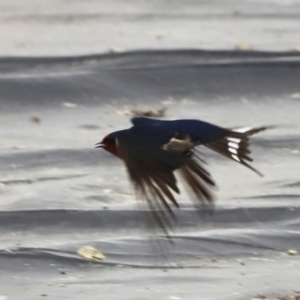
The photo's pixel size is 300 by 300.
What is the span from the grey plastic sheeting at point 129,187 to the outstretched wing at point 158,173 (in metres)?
0.23

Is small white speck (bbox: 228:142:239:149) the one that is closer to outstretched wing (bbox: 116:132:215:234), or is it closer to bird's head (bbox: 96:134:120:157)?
outstretched wing (bbox: 116:132:215:234)

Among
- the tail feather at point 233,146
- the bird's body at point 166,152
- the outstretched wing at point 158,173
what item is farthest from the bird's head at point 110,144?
the tail feather at point 233,146

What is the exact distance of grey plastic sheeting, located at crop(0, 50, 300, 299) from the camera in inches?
152

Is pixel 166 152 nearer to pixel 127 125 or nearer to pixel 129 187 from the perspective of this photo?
pixel 129 187

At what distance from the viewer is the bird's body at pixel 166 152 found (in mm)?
3141

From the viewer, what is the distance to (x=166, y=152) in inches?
136

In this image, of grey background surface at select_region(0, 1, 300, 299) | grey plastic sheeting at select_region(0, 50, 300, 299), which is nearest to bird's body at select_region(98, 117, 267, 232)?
grey plastic sheeting at select_region(0, 50, 300, 299)

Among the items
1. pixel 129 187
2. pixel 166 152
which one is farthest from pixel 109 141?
pixel 129 187

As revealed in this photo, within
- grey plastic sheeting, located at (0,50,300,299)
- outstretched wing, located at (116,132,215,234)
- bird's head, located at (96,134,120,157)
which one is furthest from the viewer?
grey plastic sheeting, located at (0,50,300,299)

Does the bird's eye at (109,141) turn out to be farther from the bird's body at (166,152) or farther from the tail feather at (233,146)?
the tail feather at (233,146)

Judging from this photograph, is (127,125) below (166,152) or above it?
above

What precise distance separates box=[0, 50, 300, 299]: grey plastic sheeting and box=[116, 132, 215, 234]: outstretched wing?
23 centimetres

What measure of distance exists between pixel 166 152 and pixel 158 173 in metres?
0.22

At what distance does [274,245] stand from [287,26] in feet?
17.6
